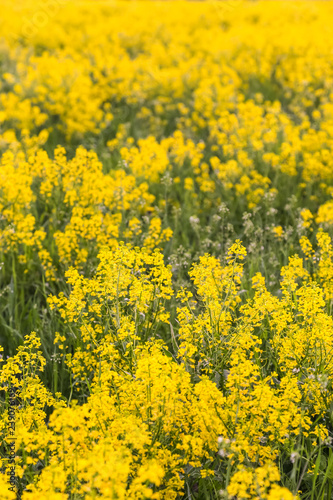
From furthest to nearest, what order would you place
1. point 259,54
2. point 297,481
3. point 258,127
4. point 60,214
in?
point 259,54 < point 258,127 < point 60,214 < point 297,481

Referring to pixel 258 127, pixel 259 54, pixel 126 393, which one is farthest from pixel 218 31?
pixel 126 393

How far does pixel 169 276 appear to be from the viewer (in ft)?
9.05

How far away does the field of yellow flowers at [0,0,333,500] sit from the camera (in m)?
2.23

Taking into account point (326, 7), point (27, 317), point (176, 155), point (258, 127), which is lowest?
point (27, 317)

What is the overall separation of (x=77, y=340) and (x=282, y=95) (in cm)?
599

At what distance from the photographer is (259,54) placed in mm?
8859

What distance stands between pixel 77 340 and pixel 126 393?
2.02 feet

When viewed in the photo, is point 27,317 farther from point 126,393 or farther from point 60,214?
point 126,393

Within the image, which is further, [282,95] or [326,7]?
[326,7]

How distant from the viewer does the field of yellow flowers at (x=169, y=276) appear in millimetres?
2230

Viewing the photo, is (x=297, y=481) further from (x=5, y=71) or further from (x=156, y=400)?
(x=5, y=71)

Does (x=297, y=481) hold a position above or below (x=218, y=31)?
below

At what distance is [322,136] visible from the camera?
5.35 m

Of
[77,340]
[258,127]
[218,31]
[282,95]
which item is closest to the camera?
[77,340]
